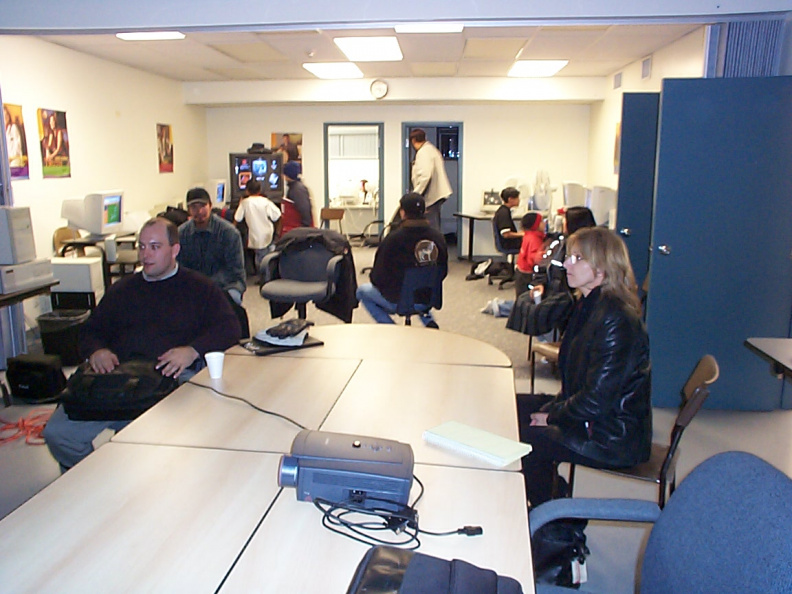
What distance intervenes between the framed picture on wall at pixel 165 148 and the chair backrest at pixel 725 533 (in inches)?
320

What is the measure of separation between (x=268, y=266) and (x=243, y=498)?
11.7ft

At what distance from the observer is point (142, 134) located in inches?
311

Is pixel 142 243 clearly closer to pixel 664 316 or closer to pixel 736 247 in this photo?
pixel 664 316

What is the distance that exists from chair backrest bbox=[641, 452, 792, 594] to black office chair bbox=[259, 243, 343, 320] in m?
3.64

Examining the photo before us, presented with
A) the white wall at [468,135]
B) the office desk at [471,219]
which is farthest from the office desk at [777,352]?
the white wall at [468,135]

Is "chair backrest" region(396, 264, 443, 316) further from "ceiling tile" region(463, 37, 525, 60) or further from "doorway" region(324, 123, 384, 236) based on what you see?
"doorway" region(324, 123, 384, 236)

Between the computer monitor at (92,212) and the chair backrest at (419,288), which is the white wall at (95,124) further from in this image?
the chair backrest at (419,288)

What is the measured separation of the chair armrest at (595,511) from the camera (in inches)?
62.7

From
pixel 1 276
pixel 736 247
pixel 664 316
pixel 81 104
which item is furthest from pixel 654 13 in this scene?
pixel 81 104

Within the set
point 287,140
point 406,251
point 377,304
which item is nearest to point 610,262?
point 406,251

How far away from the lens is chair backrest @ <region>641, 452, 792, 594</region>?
39.2 inches

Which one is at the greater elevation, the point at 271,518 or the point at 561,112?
the point at 561,112

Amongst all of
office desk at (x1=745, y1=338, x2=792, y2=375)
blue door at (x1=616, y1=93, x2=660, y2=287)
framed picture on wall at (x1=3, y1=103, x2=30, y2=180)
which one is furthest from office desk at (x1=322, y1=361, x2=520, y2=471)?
framed picture on wall at (x1=3, y1=103, x2=30, y2=180)

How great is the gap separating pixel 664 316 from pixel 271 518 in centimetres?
325
